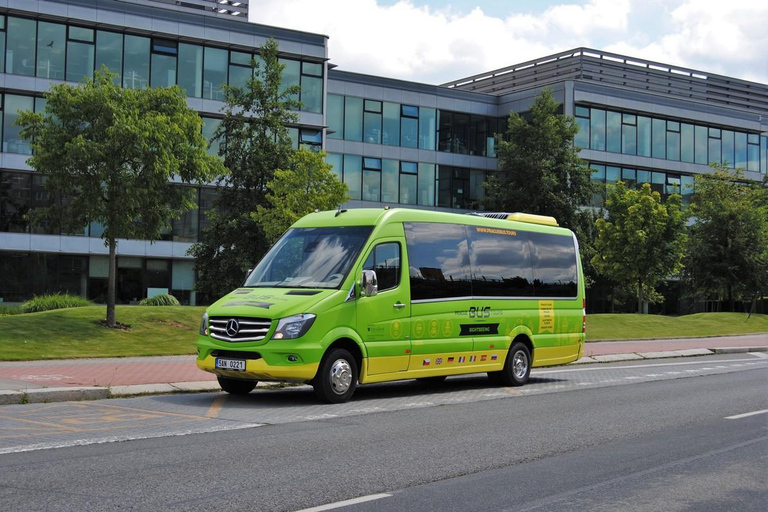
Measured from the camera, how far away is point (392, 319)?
1427 centimetres

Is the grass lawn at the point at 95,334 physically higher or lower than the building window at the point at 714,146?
lower

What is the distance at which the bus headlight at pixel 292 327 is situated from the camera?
12773 mm

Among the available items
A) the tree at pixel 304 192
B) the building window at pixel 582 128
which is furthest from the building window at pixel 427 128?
the tree at pixel 304 192

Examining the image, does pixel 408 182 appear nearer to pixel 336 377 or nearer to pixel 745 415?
pixel 336 377

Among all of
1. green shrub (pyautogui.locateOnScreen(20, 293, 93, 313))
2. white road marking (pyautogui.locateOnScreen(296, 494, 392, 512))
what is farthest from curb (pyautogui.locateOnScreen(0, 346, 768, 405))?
green shrub (pyautogui.locateOnScreen(20, 293, 93, 313))

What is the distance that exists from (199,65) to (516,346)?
32.0m

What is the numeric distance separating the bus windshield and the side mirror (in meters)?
0.31

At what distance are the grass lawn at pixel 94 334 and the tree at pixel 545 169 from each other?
25897mm

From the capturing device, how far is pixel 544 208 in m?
49.7

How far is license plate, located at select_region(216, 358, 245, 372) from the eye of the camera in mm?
12891

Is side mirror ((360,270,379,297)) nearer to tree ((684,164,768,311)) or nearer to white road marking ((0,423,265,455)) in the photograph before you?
white road marking ((0,423,265,455))

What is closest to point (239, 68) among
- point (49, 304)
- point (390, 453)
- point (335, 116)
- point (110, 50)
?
point (110, 50)

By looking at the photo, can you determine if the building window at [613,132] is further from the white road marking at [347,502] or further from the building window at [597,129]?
the white road marking at [347,502]

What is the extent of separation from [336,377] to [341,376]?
10cm
